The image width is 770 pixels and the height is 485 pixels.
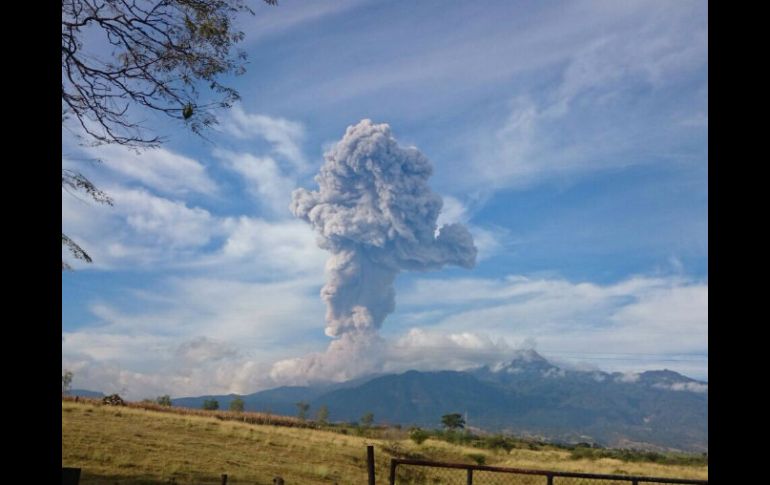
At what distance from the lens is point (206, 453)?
73.6 feet

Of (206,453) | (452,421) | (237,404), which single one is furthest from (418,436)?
(452,421)

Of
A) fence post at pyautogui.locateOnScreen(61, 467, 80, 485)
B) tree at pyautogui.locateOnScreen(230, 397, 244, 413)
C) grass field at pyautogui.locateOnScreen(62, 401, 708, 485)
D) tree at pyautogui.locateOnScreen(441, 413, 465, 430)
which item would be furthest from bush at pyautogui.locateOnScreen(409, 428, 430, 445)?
tree at pyautogui.locateOnScreen(441, 413, 465, 430)

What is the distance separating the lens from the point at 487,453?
37188mm

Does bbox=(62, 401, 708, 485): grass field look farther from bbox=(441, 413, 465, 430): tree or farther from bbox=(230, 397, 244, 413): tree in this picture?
bbox=(441, 413, 465, 430): tree

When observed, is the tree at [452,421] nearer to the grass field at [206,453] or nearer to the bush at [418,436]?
the bush at [418,436]

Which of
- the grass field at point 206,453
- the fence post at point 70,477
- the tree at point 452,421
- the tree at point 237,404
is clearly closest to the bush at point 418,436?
the grass field at point 206,453

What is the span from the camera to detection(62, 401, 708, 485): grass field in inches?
729

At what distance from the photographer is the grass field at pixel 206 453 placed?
18.5m

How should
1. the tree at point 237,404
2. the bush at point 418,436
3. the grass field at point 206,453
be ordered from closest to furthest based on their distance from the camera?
the grass field at point 206,453 → the bush at point 418,436 → the tree at point 237,404
